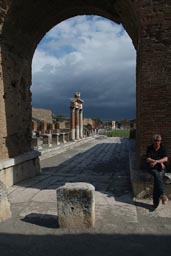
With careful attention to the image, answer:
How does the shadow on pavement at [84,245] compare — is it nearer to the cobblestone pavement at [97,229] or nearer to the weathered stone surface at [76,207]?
the cobblestone pavement at [97,229]

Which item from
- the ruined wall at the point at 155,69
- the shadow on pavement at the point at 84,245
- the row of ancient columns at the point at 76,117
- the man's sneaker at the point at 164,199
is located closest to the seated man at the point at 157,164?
the man's sneaker at the point at 164,199

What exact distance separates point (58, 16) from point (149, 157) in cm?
599

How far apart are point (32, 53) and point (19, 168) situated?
12.1ft

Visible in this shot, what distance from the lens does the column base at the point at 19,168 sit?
8288mm

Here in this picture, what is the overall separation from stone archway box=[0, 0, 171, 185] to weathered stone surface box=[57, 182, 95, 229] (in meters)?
2.34

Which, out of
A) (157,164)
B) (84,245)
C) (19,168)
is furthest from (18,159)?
(84,245)

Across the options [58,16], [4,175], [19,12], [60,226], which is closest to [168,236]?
[60,226]

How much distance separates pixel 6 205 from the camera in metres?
5.83

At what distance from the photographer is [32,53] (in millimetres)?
10555

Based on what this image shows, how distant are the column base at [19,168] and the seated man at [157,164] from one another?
3631 millimetres

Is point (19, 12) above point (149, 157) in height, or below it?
above

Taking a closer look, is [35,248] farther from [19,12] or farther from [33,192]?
[19,12]

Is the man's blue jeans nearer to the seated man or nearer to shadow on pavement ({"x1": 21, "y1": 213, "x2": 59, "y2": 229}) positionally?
the seated man

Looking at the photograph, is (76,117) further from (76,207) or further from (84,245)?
(84,245)
